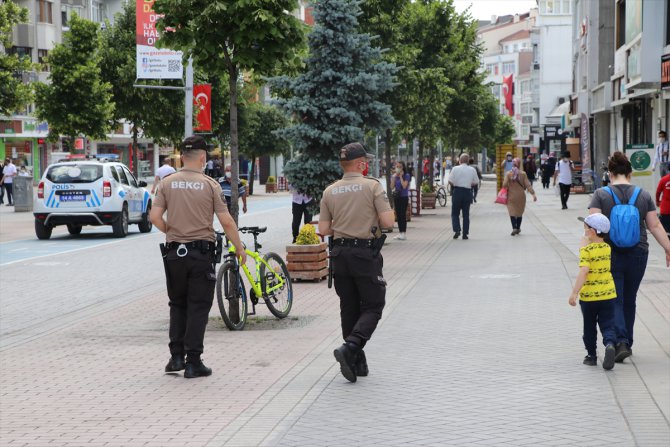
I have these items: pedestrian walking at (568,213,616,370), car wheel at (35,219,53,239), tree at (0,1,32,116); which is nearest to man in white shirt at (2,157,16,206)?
tree at (0,1,32,116)

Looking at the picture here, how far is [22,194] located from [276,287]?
28192 millimetres

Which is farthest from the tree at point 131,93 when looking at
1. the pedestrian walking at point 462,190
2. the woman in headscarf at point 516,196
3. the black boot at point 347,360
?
the black boot at point 347,360

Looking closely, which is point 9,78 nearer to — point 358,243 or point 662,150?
point 662,150

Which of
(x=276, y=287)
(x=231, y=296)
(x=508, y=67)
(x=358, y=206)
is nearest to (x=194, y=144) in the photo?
(x=358, y=206)

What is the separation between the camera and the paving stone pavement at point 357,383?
6.81 meters

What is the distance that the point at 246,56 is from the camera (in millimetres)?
12375

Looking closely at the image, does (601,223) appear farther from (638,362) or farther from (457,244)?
(457,244)

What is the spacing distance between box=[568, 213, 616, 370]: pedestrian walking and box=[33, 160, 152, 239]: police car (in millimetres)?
17838

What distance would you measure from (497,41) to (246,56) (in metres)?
158

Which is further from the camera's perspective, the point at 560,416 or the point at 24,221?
the point at 24,221

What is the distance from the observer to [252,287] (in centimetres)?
1167

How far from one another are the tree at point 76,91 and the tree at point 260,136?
1546cm

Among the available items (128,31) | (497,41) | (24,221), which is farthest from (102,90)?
(497,41)

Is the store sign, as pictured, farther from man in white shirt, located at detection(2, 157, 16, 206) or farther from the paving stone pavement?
man in white shirt, located at detection(2, 157, 16, 206)
